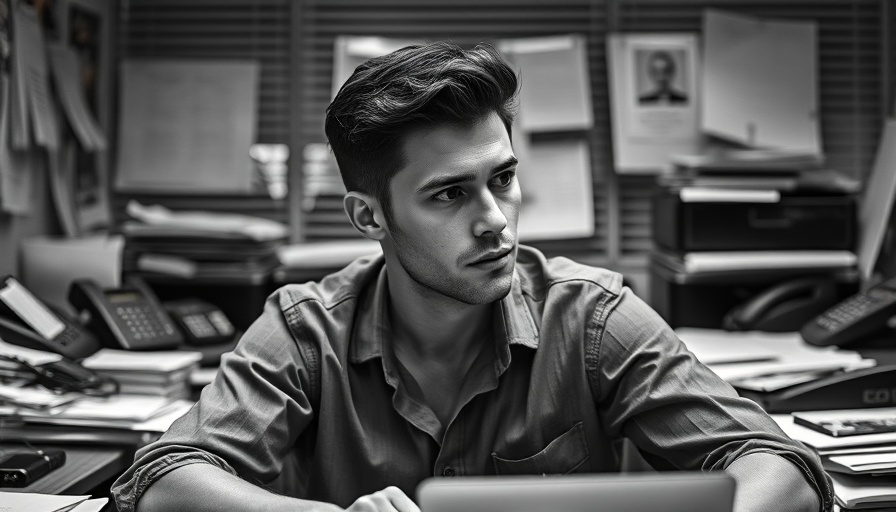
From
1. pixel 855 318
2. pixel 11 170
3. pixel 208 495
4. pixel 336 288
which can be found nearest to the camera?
pixel 208 495

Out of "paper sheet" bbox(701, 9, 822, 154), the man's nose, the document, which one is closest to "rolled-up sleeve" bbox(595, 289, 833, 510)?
the man's nose

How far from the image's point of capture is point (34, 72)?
6.68ft

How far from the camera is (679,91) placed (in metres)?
2.40

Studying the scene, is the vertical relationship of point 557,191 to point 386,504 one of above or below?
above

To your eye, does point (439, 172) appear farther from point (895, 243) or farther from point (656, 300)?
point (895, 243)

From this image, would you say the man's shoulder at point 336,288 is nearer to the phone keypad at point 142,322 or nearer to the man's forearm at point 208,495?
the man's forearm at point 208,495

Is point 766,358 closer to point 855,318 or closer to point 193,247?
point 855,318

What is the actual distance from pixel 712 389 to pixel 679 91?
1306 millimetres

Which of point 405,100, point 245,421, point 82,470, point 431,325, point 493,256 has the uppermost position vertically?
point 405,100

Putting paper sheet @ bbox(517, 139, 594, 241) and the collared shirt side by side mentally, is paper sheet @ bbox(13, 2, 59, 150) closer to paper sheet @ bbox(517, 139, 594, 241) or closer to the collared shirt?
the collared shirt

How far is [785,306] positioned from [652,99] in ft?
2.13

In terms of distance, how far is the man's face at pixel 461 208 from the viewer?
127 centimetres

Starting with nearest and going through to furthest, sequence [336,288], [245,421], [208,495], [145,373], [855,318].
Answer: [208,495], [245,421], [336,288], [145,373], [855,318]

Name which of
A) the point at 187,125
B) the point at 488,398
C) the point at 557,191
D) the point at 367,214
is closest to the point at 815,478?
the point at 488,398
